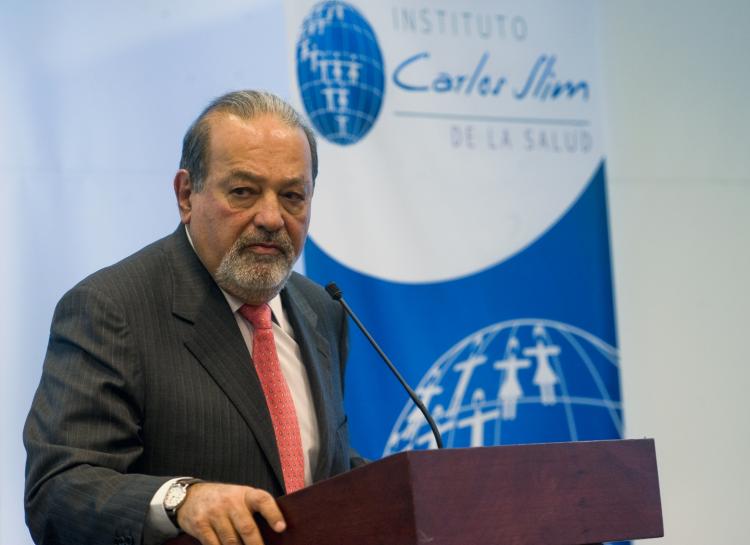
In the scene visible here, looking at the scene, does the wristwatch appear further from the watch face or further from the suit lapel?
the suit lapel

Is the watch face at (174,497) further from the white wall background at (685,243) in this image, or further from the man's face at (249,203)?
the white wall background at (685,243)

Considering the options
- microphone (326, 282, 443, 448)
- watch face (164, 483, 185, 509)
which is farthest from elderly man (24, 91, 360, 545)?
microphone (326, 282, 443, 448)

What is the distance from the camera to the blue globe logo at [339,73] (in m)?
3.83

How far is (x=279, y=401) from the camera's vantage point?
7.45ft

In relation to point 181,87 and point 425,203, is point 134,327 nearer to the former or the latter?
point 181,87

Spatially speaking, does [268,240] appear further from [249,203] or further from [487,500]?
[487,500]

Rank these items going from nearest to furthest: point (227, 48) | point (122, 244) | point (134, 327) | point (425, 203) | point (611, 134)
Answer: point (134, 327) < point (122, 244) < point (227, 48) < point (425, 203) < point (611, 134)

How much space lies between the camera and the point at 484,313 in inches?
162

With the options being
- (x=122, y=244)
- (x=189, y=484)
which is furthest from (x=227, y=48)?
(x=189, y=484)

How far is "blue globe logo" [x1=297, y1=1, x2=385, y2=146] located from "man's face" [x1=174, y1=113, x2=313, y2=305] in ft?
4.94

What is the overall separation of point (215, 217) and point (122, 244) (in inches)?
51.5

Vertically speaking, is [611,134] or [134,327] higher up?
[611,134]

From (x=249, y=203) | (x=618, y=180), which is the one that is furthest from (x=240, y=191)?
(x=618, y=180)

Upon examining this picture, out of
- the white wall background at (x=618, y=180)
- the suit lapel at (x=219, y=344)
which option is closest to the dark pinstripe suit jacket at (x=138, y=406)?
the suit lapel at (x=219, y=344)
